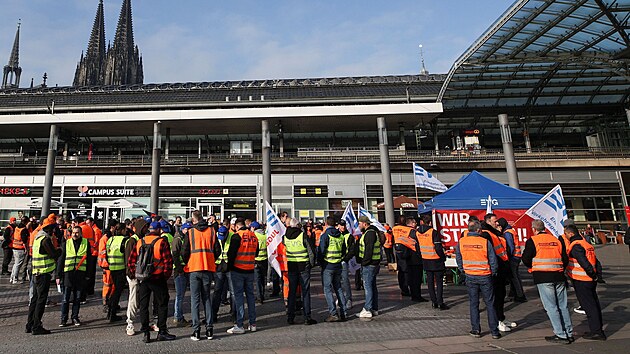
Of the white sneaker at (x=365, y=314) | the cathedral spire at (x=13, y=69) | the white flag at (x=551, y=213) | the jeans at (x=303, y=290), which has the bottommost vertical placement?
the white sneaker at (x=365, y=314)

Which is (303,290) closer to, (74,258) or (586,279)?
(74,258)

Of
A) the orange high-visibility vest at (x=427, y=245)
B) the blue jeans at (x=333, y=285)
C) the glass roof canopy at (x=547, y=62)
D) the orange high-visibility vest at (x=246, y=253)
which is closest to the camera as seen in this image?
the orange high-visibility vest at (x=246, y=253)

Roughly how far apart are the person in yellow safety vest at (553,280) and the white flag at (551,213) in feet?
5.66

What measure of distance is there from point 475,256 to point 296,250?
10.8 ft

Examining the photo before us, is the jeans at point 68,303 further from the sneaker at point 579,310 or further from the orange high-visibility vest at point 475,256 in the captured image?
the sneaker at point 579,310

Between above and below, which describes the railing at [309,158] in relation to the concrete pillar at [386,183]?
above

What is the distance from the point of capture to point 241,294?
690cm

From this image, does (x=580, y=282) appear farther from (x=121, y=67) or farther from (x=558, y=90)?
(x=121, y=67)

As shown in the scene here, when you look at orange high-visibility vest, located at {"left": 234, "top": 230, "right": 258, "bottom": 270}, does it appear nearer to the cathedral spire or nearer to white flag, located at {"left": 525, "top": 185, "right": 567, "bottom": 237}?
white flag, located at {"left": 525, "top": 185, "right": 567, "bottom": 237}

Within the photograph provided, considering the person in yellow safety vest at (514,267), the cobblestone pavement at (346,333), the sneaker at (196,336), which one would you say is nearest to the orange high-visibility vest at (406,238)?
the cobblestone pavement at (346,333)

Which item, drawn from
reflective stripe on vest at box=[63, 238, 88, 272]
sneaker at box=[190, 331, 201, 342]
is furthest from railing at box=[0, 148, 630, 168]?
sneaker at box=[190, 331, 201, 342]

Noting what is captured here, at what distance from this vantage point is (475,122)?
112 ft

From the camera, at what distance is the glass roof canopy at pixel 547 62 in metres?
17.8

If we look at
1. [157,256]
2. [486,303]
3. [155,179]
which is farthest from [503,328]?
[155,179]
